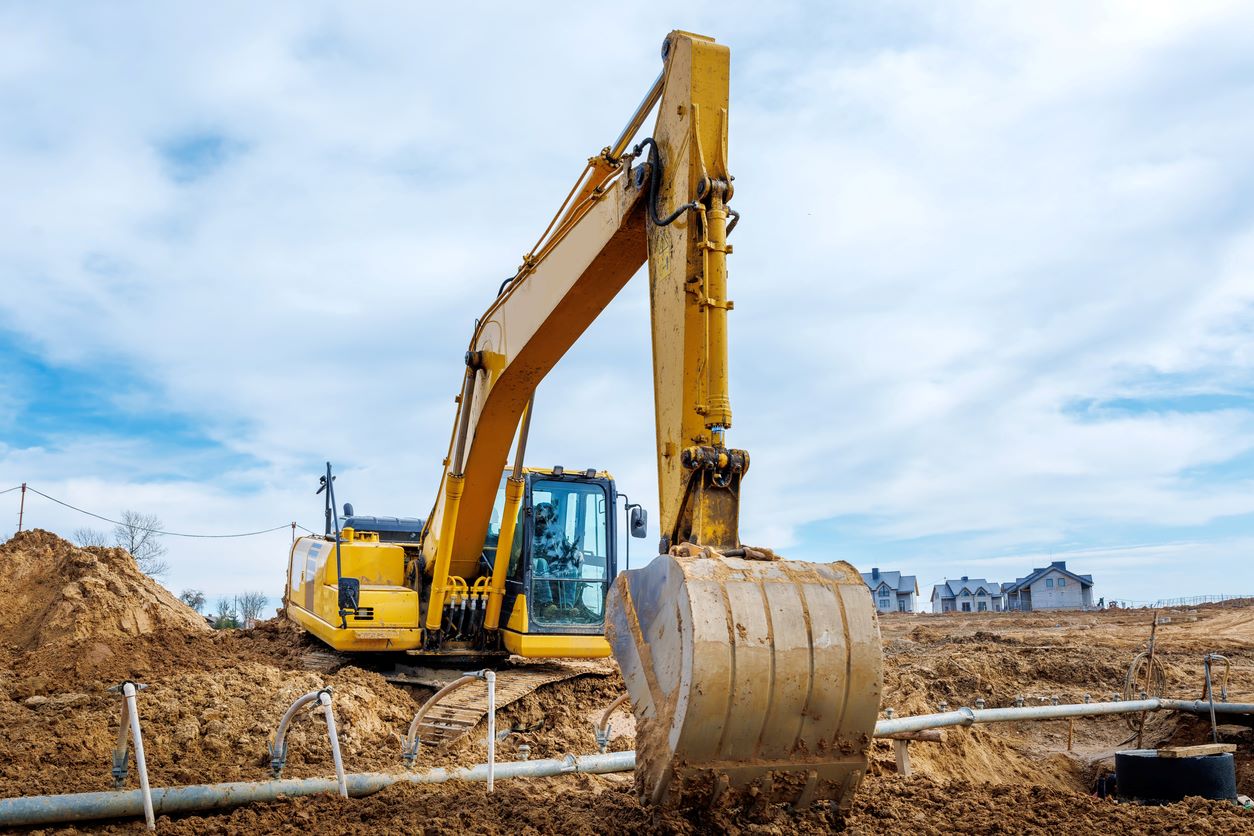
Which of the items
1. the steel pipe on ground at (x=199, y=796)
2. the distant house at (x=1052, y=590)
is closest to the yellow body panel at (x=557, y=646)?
the steel pipe on ground at (x=199, y=796)

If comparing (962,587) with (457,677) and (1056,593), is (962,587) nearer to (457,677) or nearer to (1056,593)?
(1056,593)

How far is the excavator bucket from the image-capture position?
3861 millimetres

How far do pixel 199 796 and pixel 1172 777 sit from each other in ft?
23.3

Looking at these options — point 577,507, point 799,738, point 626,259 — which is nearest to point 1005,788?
point 799,738

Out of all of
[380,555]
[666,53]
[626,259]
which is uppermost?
[666,53]

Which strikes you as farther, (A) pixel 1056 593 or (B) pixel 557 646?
(A) pixel 1056 593

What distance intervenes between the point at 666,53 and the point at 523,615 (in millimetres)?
5789

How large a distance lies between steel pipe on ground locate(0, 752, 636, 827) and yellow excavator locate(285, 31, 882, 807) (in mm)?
1868

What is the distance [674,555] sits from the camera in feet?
14.3

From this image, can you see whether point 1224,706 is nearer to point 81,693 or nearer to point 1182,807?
point 1182,807

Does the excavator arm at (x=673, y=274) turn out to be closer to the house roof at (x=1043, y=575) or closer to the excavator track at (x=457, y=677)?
the excavator track at (x=457, y=677)

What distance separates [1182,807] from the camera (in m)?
5.55

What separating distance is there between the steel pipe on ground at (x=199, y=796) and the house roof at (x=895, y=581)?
61831mm

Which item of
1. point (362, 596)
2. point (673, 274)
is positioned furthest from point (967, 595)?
point (673, 274)
